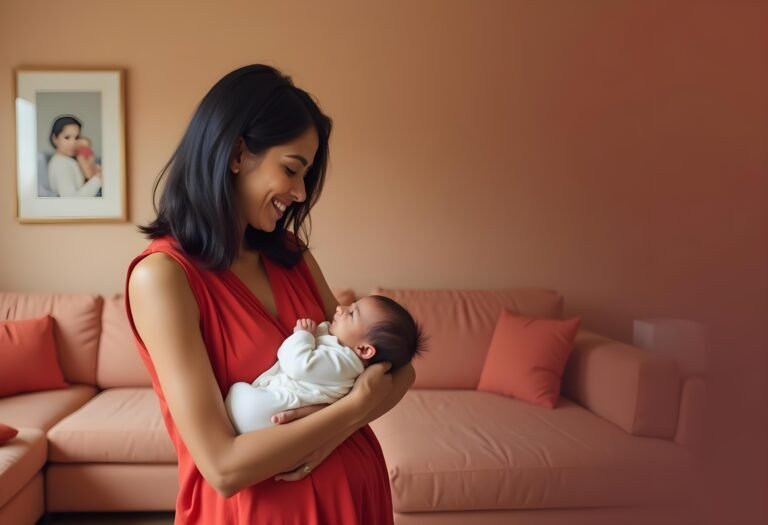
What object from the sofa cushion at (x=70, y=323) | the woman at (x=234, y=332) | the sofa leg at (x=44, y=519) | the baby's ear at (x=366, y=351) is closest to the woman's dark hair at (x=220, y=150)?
the woman at (x=234, y=332)

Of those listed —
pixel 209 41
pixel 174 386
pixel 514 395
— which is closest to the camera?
pixel 174 386

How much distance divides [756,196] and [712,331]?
86 cm

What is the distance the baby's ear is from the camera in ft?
3.64

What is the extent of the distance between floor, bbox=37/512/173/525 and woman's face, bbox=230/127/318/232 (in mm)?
1873

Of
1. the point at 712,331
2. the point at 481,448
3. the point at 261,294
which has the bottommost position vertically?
the point at 481,448

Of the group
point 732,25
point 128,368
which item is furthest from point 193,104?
point 732,25

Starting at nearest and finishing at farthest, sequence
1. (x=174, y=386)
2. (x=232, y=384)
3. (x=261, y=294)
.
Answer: (x=174, y=386)
(x=232, y=384)
(x=261, y=294)

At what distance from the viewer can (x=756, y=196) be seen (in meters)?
3.28

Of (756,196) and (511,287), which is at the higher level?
(756,196)

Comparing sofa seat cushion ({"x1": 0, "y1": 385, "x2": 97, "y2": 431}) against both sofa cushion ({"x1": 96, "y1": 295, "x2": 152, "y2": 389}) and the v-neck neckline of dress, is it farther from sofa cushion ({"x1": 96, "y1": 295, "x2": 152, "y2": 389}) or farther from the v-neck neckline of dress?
the v-neck neckline of dress

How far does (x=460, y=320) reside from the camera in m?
2.93

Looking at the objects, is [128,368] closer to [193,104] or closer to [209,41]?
[193,104]

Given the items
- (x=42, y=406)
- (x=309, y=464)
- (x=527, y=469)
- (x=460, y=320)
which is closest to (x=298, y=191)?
(x=309, y=464)

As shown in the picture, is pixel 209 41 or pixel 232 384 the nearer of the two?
pixel 232 384
